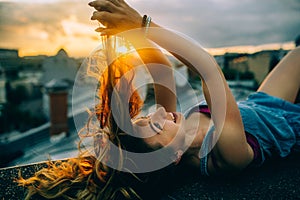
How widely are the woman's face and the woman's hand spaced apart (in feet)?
1.17

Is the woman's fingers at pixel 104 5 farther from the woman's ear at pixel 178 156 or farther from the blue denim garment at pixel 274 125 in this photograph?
the blue denim garment at pixel 274 125

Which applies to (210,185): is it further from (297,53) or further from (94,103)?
(297,53)

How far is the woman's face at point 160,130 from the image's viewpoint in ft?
3.22

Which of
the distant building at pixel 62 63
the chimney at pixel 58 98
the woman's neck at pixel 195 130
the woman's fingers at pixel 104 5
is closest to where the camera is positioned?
the woman's fingers at pixel 104 5

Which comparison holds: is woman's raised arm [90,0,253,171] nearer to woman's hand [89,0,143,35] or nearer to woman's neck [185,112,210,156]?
woman's hand [89,0,143,35]

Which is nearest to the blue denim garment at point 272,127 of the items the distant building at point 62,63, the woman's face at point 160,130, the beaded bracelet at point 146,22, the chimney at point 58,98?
the woman's face at point 160,130

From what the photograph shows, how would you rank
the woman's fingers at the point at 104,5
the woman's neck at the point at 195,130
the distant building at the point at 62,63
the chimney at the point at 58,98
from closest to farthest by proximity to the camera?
the woman's fingers at the point at 104,5 < the woman's neck at the point at 195,130 < the distant building at the point at 62,63 < the chimney at the point at 58,98

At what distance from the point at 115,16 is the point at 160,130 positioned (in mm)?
451

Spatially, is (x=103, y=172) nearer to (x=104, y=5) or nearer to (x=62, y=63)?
(x=104, y=5)

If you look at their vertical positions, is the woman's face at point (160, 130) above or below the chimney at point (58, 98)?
above

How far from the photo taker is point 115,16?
70cm

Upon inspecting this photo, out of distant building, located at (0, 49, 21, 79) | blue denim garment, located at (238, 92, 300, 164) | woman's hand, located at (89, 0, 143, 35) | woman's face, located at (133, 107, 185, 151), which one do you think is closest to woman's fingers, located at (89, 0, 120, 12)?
woman's hand, located at (89, 0, 143, 35)

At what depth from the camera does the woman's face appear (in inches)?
38.7

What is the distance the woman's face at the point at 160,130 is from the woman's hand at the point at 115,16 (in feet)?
1.17
